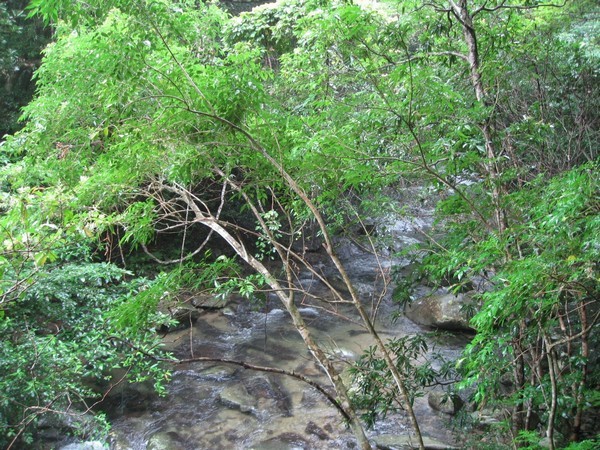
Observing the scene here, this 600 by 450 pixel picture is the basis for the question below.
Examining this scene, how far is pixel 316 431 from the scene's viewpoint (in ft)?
17.6

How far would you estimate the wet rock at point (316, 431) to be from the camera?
5.26 m

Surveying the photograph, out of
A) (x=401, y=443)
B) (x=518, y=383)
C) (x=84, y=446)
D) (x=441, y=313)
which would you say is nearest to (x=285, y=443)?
(x=401, y=443)

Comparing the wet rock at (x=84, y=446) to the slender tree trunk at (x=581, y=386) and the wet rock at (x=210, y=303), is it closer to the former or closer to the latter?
the wet rock at (x=210, y=303)

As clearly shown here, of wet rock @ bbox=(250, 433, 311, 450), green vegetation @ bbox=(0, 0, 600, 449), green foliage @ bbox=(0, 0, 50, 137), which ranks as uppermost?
green foliage @ bbox=(0, 0, 50, 137)

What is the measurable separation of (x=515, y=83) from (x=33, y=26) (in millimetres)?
9470

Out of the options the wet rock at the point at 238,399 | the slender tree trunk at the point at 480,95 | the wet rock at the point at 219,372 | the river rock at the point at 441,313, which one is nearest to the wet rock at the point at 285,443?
the wet rock at the point at 238,399

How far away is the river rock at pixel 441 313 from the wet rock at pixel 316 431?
98.8 inches

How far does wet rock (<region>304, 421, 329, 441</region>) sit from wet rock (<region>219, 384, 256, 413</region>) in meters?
0.75

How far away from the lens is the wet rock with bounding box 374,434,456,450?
4777 millimetres

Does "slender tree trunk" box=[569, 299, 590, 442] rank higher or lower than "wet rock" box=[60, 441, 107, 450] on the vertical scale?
higher

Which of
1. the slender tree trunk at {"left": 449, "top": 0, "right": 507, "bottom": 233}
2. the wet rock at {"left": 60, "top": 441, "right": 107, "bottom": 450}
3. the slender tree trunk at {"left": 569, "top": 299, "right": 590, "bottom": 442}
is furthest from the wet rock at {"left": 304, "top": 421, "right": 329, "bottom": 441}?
the slender tree trunk at {"left": 449, "top": 0, "right": 507, "bottom": 233}

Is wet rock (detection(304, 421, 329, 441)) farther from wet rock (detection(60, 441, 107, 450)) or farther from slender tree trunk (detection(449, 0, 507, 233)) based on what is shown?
slender tree trunk (detection(449, 0, 507, 233))

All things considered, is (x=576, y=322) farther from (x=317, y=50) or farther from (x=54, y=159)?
(x=54, y=159)

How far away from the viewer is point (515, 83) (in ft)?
20.6
